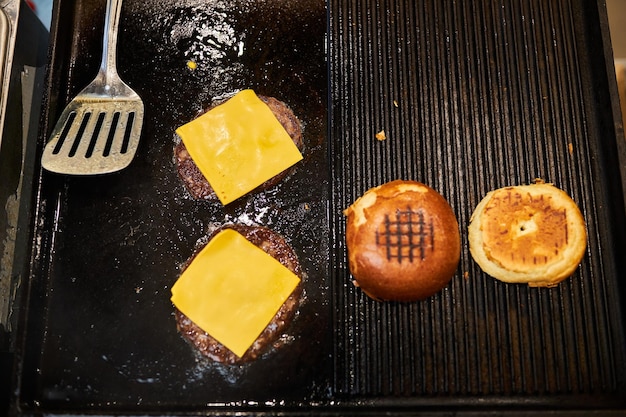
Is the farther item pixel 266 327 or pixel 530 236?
pixel 266 327

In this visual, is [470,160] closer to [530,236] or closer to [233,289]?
[530,236]

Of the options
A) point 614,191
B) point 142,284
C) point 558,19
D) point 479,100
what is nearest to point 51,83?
point 142,284

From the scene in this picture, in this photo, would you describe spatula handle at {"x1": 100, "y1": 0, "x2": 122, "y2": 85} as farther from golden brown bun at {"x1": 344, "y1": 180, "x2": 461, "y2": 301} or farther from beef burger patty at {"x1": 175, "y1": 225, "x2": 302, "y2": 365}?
golden brown bun at {"x1": 344, "y1": 180, "x2": 461, "y2": 301}

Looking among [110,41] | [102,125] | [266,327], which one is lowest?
[266,327]

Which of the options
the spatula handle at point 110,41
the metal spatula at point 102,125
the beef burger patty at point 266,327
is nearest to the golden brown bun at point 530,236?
the beef burger patty at point 266,327

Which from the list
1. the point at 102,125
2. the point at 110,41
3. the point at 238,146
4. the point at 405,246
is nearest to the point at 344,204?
the point at 405,246

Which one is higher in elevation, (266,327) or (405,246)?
(405,246)

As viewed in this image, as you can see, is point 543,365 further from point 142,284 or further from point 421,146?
point 142,284

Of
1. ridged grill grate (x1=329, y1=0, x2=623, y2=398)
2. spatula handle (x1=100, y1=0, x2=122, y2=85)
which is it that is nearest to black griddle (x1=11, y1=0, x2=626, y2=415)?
ridged grill grate (x1=329, y1=0, x2=623, y2=398)
